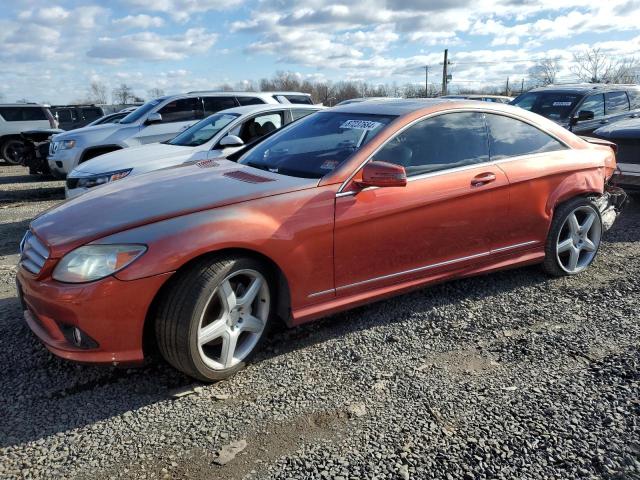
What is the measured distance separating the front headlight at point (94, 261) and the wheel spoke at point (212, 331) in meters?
0.54

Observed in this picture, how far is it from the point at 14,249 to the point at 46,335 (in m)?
3.52

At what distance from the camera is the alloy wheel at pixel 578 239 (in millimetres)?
4348

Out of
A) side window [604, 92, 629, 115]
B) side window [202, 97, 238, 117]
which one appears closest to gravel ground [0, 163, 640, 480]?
side window [604, 92, 629, 115]

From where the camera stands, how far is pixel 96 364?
264cm

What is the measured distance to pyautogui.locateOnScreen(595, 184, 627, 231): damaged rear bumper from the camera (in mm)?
4762

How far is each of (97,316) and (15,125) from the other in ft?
49.4

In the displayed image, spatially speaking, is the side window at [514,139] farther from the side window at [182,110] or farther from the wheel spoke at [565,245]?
the side window at [182,110]

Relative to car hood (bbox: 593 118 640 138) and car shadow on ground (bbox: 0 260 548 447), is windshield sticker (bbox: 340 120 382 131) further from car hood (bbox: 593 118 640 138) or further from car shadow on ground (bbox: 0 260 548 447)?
car hood (bbox: 593 118 640 138)

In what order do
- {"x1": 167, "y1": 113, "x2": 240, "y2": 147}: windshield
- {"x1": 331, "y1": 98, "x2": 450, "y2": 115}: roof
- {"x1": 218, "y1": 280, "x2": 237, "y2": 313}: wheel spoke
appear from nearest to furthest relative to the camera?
{"x1": 218, "y1": 280, "x2": 237, "y2": 313}: wheel spoke
{"x1": 331, "y1": 98, "x2": 450, "y2": 115}: roof
{"x1": 167, "y1": 113, "x2": 240, "y2": 147}: windshield

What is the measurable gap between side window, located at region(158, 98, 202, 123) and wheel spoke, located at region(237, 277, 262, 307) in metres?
7.43

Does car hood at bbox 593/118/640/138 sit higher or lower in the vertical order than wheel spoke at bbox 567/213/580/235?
higher

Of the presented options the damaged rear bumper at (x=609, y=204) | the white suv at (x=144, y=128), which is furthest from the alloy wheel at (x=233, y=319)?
the white suv at (x=144, y=128)

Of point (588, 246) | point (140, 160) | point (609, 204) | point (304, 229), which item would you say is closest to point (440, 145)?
point (304, 229)

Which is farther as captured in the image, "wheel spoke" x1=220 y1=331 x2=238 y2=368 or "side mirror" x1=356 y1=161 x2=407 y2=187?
"side mirror" x1=356 y1=161 x2=407 y2=187
